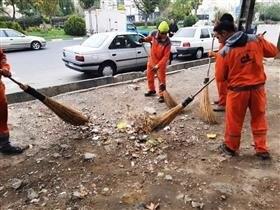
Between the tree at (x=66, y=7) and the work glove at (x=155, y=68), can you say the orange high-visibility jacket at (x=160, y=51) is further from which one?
the tree at (x=66, y=7)

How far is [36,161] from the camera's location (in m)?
4.44

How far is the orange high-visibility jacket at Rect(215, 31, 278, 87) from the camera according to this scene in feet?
13.1

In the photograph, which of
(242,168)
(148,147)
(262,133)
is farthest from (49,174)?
(262,133)

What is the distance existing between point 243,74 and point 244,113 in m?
0.49

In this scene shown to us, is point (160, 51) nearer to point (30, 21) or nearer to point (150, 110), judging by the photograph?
point (150, 110)

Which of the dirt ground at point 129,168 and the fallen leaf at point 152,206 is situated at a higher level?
the fallen leaf at point 152,206

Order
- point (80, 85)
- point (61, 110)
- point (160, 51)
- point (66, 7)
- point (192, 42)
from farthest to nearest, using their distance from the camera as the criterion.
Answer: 1. point (66, 7)
2. point (192, 42)
3. point (80, 85)
4. point (160, 51)
5. point (61, 110)

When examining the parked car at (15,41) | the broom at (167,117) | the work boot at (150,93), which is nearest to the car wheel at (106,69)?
the work boot at (150,93)

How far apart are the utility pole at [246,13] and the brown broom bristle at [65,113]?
6.08 m

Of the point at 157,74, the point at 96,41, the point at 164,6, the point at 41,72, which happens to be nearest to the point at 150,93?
the point at 157,74

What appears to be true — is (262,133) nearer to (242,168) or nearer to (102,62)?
(242,168)

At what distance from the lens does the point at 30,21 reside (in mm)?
33219

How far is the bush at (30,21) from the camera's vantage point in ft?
106

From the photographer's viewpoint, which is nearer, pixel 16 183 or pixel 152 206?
pixel 152 206
